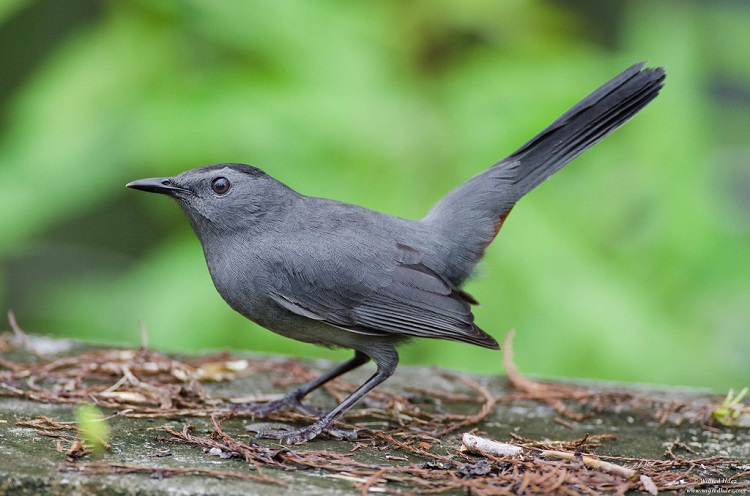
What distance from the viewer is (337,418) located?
333 cm

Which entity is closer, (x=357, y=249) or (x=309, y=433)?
(x=309, y=433)

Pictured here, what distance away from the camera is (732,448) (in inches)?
128

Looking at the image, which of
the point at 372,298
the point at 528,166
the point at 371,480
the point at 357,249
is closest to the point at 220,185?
the point at 357,249

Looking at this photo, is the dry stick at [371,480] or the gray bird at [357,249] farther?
the gray bird at [357,249]

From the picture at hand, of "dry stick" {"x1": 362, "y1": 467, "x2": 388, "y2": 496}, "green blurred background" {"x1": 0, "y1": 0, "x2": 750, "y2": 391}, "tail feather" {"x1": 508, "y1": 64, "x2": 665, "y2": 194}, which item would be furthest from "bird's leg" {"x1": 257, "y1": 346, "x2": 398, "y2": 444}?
"green blurred background" {"x1": 0, "y1": 0, "x2": 750, "y2": 391}

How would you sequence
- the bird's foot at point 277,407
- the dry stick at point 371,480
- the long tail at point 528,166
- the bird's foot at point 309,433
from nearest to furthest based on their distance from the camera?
the dry stick at point 371,480 → the bird's foot at point 309,433 → the bird's foot at point 277,407 → the long tail at point 528,166

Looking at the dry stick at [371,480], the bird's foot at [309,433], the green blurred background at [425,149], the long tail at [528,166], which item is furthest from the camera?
the green blurred background at [425,149]

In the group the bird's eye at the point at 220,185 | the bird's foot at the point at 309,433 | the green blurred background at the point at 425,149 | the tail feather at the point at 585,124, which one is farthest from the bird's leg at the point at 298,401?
the green blurred background at the point at 425,149

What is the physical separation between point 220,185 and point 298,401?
91cm

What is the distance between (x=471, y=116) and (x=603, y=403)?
A: 1.83 metres

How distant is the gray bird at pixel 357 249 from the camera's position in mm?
3393

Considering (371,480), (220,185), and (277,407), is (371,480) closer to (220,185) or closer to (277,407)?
(277,407)

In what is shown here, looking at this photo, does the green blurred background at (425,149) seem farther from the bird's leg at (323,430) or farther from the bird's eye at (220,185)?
the bird's leg at (323,430)

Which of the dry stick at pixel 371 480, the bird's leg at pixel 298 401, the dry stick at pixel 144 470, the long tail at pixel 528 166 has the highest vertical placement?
the long tail at pixel 528 166
